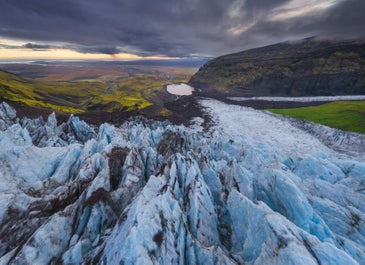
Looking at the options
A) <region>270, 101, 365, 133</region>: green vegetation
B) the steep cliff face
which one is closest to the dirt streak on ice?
<region>270, 101, 365, 133</region>: green vegetation

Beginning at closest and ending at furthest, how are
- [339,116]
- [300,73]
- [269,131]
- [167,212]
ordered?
[167,212] → [269,131] → [339,116] → [300,73]

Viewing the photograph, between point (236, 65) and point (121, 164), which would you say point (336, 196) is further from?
point (236, 65)

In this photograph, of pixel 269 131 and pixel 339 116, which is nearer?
pixel 269 131

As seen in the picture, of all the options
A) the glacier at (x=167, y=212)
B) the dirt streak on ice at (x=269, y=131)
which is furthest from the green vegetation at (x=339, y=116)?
the glacier at (x=167, y=212)

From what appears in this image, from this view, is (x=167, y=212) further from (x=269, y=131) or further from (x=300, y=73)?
(x=300, y=73)

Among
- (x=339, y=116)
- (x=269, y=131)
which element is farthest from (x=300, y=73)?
(x=269, y=131)

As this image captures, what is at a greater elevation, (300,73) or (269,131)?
(300,73)

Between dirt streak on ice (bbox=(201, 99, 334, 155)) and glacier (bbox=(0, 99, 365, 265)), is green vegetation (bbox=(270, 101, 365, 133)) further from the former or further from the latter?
glacier (bbox=(0, 99, 365, 265))

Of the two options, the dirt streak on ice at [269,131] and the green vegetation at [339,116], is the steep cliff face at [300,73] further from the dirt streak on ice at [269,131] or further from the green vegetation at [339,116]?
the dirt streak on ice at [269,131]
